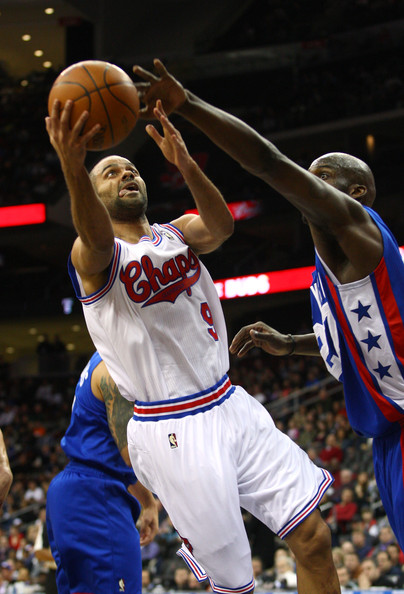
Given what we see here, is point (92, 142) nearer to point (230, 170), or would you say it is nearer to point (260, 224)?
point (260, 224)

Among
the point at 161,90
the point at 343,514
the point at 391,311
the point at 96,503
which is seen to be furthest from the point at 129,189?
the point at 343,514

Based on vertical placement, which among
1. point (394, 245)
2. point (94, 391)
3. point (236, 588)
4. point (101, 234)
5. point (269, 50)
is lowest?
point (236, 588)

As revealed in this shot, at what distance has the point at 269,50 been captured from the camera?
23422 millimetres

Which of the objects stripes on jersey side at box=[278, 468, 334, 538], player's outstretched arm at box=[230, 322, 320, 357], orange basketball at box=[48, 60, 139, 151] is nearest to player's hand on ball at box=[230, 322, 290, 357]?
player's outstretched arm at box=[230, 322, 320, 357]

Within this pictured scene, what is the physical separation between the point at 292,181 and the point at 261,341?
142 centimetres

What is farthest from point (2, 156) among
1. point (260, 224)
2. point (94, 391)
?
point (94, 391)

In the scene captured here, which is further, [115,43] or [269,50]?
[115,43]

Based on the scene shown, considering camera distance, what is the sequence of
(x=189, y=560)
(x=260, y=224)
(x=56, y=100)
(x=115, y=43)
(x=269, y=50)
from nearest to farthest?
(x=56, y=100), (x=189, y=560), (x=260, y=224), (x=269, y=50), (x=115, y=43)

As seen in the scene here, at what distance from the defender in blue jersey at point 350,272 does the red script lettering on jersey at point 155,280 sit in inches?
26.7

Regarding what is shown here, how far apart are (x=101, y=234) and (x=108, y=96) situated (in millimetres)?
596

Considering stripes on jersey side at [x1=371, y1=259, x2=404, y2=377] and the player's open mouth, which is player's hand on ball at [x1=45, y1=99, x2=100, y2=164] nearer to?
the player's open mouth

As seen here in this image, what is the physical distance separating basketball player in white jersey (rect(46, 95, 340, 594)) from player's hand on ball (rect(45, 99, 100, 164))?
0.26 m

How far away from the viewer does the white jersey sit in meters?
3.62

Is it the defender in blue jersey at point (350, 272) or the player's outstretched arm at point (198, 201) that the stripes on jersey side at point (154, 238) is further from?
the defender in blue jersey at point (350, 272)
